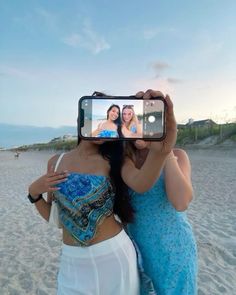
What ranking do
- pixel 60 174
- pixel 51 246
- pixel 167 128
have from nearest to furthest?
pixel 167 128 < pixel 60 174 < pixel 51 246

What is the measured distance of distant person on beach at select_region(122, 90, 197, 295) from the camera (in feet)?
5.06

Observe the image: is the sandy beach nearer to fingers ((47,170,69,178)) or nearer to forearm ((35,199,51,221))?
forearm ((35,199,51,221))

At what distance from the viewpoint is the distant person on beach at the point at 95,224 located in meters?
1.59

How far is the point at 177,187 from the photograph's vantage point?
1516mm

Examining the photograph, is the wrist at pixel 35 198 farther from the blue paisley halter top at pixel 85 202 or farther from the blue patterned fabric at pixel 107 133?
the blue patterned fabric at pixel 107 133

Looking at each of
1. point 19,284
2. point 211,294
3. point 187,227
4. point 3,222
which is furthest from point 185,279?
point 3,222

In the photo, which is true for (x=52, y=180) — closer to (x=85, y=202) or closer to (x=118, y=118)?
(x=85, y=202)

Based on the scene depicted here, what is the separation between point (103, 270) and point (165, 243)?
30 cm

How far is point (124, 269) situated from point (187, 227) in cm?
34

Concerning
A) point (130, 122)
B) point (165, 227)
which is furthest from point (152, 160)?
point (165, 227)

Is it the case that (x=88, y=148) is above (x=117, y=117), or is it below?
below

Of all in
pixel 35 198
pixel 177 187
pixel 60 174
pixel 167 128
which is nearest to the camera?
pixel 167 128

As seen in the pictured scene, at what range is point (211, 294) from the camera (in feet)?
13.0

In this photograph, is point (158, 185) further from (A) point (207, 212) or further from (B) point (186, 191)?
(A) point (207, 212)
